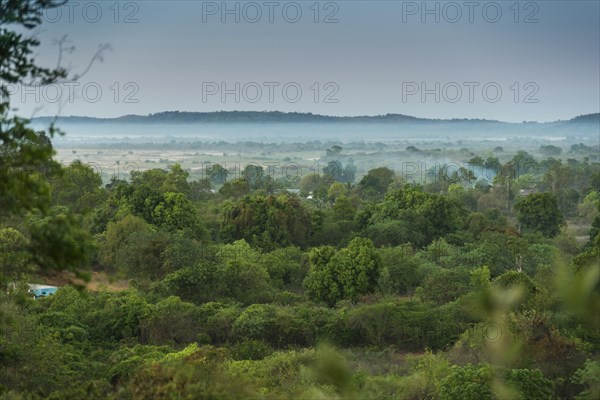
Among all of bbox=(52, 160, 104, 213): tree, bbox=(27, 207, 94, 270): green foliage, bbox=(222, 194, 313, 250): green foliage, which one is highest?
bbox=(27, 207, 94, 270): green foliage

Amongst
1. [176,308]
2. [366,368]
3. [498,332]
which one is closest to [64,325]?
[176,308]

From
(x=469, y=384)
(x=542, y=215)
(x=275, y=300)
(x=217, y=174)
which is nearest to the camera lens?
(x=469, y=384)

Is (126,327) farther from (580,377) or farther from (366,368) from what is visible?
(580,377)

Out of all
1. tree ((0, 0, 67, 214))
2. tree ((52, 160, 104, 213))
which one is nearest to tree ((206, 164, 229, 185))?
tree ((52, 160, 104, 213))

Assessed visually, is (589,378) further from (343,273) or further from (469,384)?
(343,273)

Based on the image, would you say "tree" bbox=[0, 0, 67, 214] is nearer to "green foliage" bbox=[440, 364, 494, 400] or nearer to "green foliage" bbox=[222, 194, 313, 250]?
"green foliage" bbox=[440, 364, 494, 400]

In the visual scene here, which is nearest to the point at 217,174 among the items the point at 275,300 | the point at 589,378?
the point at 275,300
